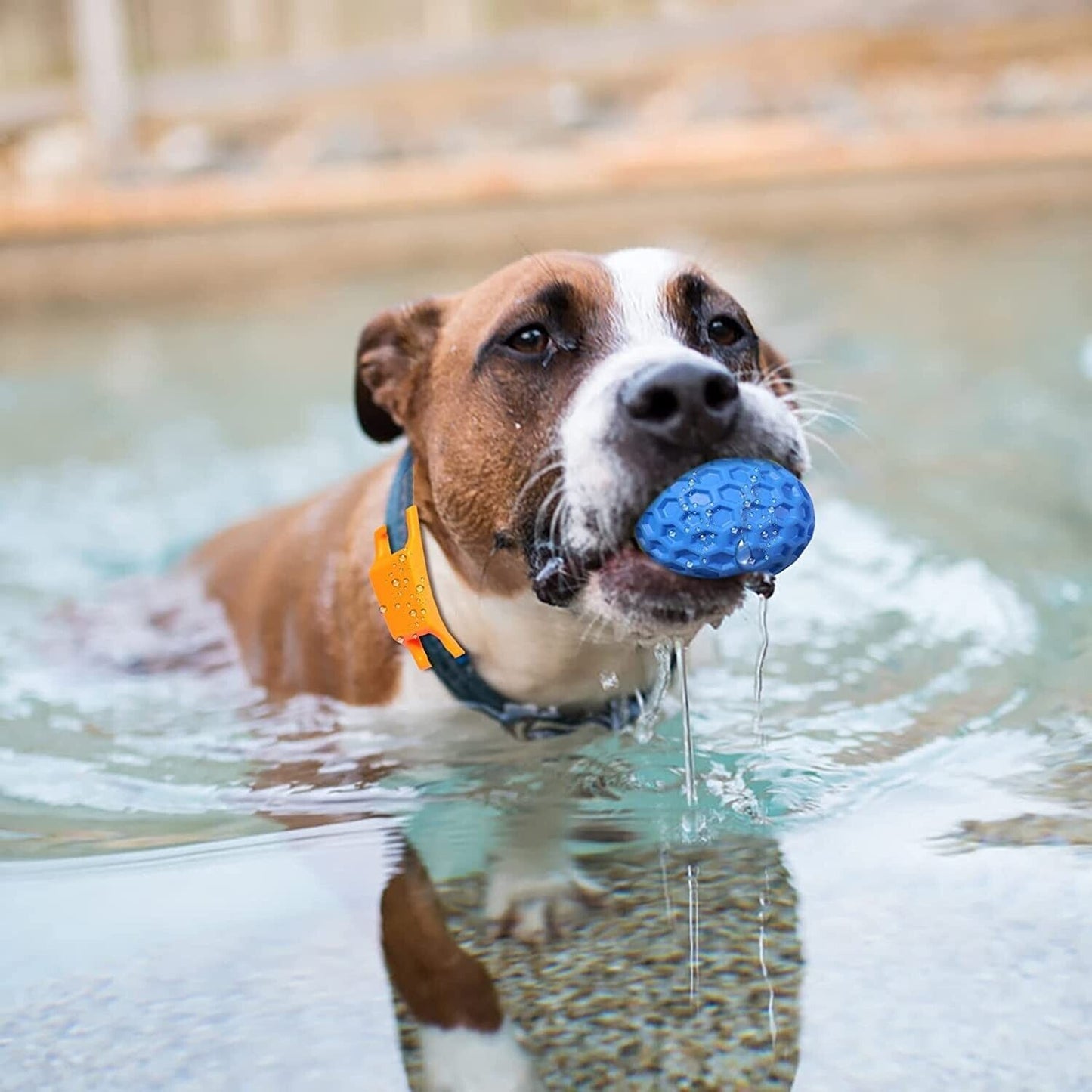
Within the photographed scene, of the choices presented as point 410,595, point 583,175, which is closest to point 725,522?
point 410,595

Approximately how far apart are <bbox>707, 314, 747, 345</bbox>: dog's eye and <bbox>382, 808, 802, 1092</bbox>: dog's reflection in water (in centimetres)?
89

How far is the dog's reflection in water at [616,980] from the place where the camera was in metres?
2.01

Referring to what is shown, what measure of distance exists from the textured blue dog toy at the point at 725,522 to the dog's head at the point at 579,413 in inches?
1.6

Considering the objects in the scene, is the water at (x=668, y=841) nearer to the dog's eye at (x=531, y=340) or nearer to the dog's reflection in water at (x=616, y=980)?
the dog's reflection in water at (x=616, y=980)

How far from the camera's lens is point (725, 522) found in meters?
2.33

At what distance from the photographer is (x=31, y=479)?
6.64 meters

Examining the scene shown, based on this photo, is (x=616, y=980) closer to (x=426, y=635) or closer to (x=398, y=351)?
(x=426, y=635)

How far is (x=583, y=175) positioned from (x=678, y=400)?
11.0 m

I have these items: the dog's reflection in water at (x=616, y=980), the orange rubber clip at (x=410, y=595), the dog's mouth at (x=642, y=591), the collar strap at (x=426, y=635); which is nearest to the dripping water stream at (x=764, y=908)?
the dog's reflection in water at (x=616, y=980)

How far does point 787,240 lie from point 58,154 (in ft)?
25.1

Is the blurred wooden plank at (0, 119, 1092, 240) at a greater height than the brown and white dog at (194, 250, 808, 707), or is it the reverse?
the blurred wooden plank at (0, 119, 1092, 240)

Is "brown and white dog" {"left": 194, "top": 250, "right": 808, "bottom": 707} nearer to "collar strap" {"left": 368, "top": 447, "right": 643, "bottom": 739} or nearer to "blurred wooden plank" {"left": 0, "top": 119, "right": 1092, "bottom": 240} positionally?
"collar strap" {"left": 368, "top": 447, "right": 643, "bottom": 739}

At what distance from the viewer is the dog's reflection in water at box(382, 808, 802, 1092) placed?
6.58 ft

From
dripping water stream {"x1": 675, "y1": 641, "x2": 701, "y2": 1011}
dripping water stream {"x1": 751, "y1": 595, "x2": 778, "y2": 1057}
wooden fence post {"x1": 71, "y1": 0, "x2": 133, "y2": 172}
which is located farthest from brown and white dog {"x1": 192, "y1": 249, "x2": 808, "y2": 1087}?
wooden fence post {"x1": 71, "y1": 0, "x2": 133, "y2": 172}
